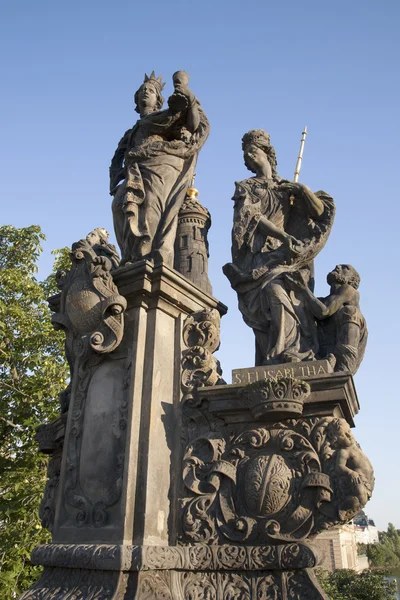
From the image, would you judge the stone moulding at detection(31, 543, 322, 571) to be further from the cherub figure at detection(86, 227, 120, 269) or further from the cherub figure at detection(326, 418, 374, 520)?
the cherub figure at detection(86, 227, 120, 269)

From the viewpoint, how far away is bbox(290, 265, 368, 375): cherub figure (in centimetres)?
520

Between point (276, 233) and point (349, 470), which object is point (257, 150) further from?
point (349, 470)

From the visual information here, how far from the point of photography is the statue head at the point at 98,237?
620cm

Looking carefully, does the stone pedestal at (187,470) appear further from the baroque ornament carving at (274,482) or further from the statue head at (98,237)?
the statue head at (98,237)

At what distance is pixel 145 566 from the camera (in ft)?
13.2

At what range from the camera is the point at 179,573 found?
4305 millimetres

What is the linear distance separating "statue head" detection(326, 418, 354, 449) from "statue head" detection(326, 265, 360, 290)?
1709 millimetres

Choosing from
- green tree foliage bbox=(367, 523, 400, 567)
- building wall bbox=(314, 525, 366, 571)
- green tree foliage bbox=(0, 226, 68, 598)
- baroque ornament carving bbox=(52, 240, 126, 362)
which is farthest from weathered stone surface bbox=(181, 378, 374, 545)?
green tree foliage bbox=(367, 523, 400, 567)

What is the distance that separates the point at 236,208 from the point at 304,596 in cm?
397

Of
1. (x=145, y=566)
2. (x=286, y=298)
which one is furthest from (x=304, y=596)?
(x=286, y=298)

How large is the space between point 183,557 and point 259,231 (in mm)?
3383

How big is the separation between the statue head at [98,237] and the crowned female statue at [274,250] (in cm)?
153

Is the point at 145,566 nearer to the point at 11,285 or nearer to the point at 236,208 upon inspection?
the point at 236,208

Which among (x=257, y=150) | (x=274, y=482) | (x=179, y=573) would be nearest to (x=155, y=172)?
(x=257, y=150)
